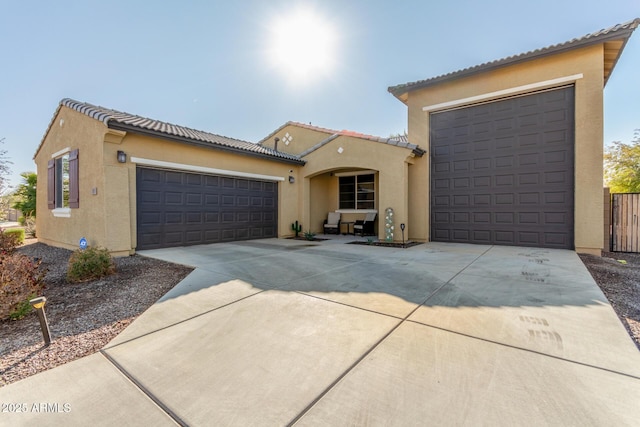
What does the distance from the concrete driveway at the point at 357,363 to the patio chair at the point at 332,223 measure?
8929 mm

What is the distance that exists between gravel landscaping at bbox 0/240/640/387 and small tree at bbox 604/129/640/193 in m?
8.29

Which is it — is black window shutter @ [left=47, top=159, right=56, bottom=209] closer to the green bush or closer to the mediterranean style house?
the mediterranean style house

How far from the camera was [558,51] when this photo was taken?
7668 millimetres

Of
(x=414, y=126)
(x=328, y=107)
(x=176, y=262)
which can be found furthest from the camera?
(x=328, y=107)

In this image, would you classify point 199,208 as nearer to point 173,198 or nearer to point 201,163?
point 173,198

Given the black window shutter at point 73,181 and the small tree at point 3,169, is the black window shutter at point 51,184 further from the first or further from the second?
the black window shutter at point 73,181

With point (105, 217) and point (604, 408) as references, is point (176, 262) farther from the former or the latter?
point (604, 408)

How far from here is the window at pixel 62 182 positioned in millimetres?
8211

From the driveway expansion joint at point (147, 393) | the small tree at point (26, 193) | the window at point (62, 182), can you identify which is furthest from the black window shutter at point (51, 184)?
the driveway expansion joint at point (147, 393)

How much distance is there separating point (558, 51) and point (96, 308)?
39.4 feet

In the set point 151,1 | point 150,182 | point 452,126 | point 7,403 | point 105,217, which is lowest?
point 7,403

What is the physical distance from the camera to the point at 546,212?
26.7ft

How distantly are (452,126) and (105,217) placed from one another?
1103 cm

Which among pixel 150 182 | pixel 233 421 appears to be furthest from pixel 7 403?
pixel 150 182
